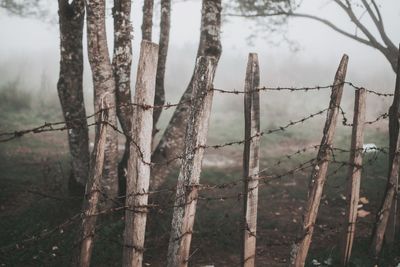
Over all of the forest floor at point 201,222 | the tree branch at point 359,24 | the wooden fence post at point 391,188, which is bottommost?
the forest floor at point 201,222

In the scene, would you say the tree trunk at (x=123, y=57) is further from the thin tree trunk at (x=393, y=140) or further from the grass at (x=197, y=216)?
the thin tree trunk at (x=393, y=140)

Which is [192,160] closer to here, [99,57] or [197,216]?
[99,57]

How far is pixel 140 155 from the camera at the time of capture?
296 cm

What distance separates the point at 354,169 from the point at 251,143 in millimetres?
1628

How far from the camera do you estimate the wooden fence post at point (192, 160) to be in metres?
3.06

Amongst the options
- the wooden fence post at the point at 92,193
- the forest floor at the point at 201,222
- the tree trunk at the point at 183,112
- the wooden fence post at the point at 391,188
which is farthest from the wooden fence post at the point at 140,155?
the tree trunk at the point at 183,112

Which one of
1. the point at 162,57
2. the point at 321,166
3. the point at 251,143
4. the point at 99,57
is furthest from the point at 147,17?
the point at 321,166

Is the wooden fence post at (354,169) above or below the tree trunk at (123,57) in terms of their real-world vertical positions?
below

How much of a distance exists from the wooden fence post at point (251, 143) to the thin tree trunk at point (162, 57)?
3826mm

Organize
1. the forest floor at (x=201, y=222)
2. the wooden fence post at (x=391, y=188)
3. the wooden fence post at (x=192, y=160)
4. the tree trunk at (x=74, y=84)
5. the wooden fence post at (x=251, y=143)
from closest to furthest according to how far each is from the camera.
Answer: the wooden fence post at (x=192, y=160)
the wooden fence post at (x=251, y=143)
the wooden fence post at (x=391, y=188)
the forest floor at (x=201, y=222)
the tree trunk at (x=74, y=84)

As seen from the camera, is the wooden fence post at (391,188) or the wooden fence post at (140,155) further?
the wooden fence post at (391,188)

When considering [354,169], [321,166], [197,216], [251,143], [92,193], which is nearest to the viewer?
[92,193]

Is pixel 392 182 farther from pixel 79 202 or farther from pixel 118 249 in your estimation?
pixel 79 202

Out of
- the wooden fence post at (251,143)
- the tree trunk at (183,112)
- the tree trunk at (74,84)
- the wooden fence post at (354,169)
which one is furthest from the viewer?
the tree trunk at (183,112)
